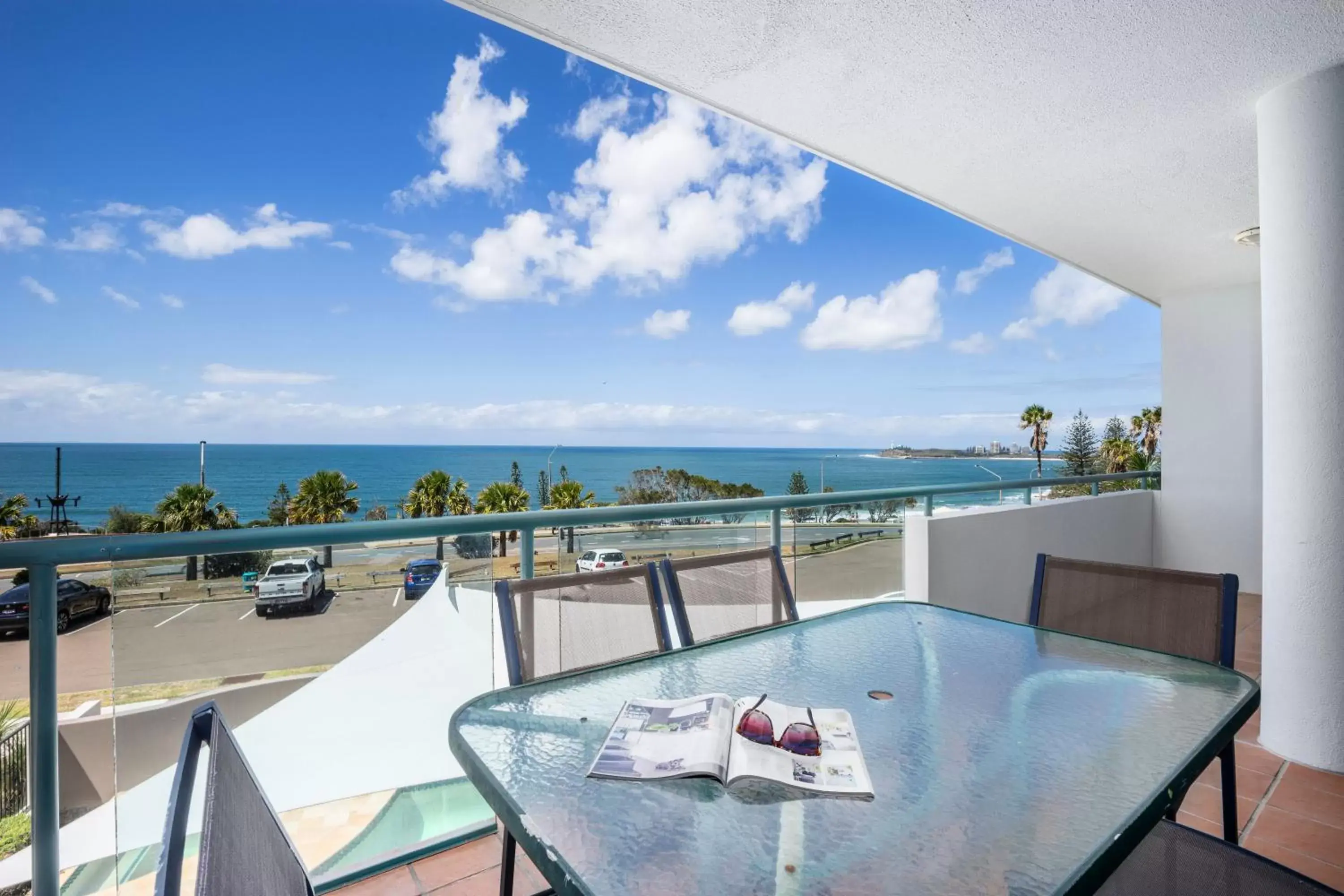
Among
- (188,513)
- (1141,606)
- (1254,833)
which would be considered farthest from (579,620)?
(188,513)

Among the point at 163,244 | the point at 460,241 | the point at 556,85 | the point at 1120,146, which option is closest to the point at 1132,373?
the point at 556,85

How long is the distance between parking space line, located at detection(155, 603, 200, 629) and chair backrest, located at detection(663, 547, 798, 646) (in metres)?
1.10

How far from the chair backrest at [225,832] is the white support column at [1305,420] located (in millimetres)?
3373

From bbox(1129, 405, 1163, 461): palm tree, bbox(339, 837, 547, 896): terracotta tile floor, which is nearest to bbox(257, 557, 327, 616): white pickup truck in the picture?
bbox(339, 837, 547, 896): terracotta tile floor

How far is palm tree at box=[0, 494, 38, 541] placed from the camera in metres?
31.1

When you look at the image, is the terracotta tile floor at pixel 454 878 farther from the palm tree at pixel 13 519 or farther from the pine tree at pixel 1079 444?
the pine tree at pixel 1079 444

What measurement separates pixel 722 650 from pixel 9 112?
67154 millimetres

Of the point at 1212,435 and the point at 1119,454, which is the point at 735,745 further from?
the point at 1119,454

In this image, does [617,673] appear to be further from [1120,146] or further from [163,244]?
[163,244]

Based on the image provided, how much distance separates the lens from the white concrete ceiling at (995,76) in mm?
2334

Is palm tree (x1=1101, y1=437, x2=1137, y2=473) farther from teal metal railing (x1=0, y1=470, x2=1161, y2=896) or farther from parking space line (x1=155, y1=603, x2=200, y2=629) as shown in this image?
parking space line (x1=155, y1=603, x2=200, y2=629)

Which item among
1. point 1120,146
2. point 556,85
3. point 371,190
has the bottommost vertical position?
point 1120,146

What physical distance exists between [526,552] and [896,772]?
1.40m

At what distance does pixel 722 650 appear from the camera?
1.68 metres
